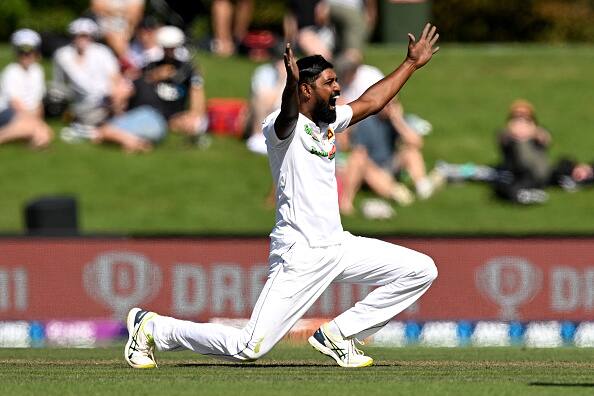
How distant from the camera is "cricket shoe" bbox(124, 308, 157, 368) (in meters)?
10.2

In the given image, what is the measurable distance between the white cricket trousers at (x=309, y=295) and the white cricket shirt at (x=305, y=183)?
108 mm

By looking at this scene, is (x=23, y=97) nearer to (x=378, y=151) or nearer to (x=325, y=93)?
(x=378, y=151)

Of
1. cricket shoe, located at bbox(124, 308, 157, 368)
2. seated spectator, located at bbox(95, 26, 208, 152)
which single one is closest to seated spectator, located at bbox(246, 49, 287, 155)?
seated spectator, located at bbox(95, 26, 208, 152)

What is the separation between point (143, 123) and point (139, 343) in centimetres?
889

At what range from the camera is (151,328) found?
10.1 metres

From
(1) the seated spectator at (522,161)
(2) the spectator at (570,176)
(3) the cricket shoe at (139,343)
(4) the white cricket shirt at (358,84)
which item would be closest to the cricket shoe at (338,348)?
(3) the cricket shoe at (139,343)

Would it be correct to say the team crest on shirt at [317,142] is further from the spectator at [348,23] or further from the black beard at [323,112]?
the spectator at [348,23]

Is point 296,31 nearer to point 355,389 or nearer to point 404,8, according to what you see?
point 404,8

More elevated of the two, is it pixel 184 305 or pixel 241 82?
pixel 241 82

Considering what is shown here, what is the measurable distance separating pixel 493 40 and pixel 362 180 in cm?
1231

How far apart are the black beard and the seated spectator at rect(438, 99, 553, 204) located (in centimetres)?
834

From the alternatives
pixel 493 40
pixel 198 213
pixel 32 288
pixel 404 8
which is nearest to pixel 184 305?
pixel 32 288

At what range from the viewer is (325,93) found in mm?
9648

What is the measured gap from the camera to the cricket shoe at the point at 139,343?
33.3 ft
